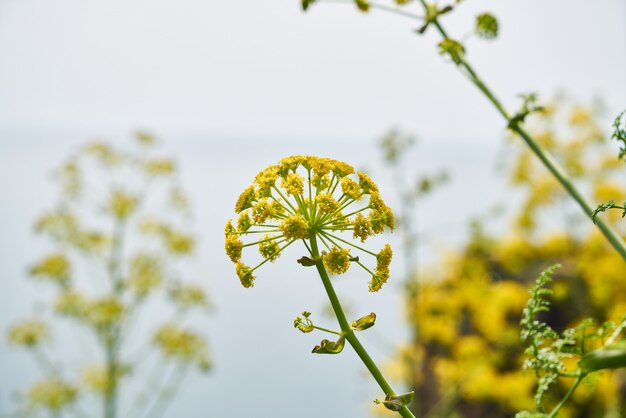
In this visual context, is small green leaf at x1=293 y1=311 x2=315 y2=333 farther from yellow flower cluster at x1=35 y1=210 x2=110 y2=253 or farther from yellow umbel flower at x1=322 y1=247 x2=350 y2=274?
yellow flower cluster at x1=35 y1=210 x2=110 y2=253

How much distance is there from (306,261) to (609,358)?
90 cm

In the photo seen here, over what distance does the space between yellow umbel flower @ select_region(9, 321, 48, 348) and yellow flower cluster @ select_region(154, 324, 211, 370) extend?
1.69m

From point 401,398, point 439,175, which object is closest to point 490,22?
point 401,398

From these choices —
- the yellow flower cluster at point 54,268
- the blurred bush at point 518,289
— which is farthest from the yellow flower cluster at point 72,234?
the blurred bush at point 518,289

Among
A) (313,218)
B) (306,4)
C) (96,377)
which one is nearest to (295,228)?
(313,218)

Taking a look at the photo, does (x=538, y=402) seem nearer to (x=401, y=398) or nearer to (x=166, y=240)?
(x=401, y=398)

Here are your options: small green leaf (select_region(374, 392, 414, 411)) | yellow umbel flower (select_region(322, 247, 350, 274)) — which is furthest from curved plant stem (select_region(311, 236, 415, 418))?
yellow umbel flower (select_region(322, 247, 350, 274))

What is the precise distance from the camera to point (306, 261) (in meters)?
1.66

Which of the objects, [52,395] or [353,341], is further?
[52,395]

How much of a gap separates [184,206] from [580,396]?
27.0ft

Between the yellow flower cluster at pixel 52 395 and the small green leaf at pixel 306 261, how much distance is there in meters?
7.42

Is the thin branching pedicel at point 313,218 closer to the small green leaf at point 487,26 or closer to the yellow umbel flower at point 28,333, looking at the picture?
the small green leaf at point 487,26

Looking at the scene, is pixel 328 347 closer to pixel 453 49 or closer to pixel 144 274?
pixel 453 49

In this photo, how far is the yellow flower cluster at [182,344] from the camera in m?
8.27
